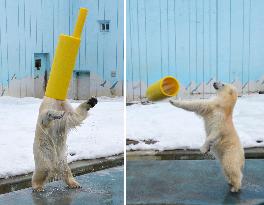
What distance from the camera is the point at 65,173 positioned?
158 centimetres

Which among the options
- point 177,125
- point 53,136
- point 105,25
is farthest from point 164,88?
point 53,136

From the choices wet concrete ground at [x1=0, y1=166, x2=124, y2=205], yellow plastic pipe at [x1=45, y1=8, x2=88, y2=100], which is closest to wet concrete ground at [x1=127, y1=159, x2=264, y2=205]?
wet concrete ground at [x1=0, y1=166, x2=124, y2=205]

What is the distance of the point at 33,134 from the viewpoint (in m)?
1.55

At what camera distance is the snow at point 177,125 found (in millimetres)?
1649

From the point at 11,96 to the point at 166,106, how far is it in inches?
21.8

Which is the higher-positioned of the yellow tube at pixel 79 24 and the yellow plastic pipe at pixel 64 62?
the yellow tube at pixel 79 24

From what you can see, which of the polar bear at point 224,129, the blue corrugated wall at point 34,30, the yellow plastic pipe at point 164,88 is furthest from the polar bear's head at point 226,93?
the blue corrugated wall at point 34,30

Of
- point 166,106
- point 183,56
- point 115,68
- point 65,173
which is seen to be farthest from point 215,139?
point 65,173

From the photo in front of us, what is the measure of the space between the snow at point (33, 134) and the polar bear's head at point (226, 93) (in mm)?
354

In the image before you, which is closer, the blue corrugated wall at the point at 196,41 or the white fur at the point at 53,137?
the white fur at the point at 53,137

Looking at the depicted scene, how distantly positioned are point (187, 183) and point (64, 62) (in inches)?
24.9

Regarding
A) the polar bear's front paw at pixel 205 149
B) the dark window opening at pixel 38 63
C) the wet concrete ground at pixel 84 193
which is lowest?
the wet concrete ground at pixel 84 193

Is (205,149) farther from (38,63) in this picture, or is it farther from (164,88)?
(38,63)

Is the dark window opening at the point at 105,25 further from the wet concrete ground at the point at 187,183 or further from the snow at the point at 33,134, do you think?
the wet concrete ground at the point at 187,183
